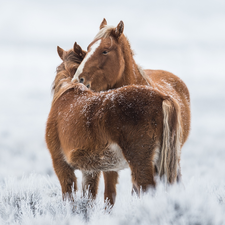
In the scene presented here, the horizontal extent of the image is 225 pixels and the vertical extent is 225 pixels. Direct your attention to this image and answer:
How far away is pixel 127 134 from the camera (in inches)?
104

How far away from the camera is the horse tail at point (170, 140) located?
103 inches

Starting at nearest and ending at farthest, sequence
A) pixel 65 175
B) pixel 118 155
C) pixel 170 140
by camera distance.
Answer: pixel 170 140 < pixel 118 155 < pixel 65 175

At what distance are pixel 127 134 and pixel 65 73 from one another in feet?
5.42

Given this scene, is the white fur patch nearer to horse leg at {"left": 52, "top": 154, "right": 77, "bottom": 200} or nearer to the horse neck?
horse leg at {"left": 52, "top": 154, "right": 77, "bottom": 200}

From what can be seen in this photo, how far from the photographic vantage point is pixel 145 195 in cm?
260

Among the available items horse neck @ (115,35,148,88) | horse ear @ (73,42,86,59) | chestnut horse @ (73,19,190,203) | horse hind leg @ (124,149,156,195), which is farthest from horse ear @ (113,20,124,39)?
horse hind leg @ (124,149,156,195)

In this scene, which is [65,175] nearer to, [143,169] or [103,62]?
[143,169]

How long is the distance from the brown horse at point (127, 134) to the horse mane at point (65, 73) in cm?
57

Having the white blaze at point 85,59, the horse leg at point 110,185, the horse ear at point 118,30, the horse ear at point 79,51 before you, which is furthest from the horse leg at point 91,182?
the horse ear at point 118,30

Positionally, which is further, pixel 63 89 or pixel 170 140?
pixel 63 89

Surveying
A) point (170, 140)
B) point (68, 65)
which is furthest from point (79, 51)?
point (170, 140)

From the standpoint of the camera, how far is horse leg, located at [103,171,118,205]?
12.3ft

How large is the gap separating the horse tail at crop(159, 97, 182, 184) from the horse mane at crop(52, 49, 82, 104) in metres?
1.41

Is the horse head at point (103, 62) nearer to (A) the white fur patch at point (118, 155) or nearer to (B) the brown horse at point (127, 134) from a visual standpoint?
(B) the brown horse at point (127, 134)
